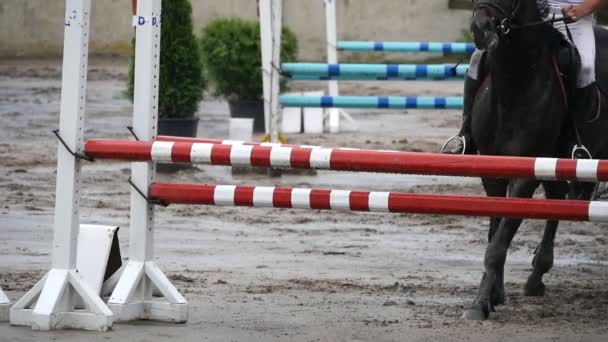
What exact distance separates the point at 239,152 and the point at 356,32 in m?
21.8

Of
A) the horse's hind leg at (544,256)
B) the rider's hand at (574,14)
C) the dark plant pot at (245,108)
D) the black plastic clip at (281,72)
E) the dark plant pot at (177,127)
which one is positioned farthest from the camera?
the dark plant pot at (245,108)

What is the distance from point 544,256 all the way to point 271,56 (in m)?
6.01

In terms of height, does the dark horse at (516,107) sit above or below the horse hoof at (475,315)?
above

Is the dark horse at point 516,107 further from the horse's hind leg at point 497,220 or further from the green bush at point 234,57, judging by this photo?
the green bush at point 234,57

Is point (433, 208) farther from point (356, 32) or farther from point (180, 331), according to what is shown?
point (356, 32)

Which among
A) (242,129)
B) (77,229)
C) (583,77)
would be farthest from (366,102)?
(77,229)

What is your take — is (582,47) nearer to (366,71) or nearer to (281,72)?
(366,71)

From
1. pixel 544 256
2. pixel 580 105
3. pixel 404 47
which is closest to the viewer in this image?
pixel 580 105

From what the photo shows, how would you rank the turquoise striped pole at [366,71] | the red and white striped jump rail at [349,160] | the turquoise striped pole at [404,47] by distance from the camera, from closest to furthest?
the red and white striped jump rail at [349,160] < the turquoise striped pole at [366,71] < the turquoise striped pole at [404,47]

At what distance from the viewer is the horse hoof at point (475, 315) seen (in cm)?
722

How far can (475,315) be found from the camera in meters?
7.24

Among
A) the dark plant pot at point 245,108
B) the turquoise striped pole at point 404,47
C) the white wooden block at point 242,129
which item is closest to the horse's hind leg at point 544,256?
the white wooden block at point 242,129

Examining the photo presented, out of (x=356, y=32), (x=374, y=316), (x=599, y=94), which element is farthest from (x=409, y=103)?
(x=356, y=32)

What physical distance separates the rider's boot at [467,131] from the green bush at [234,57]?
30.8ft
